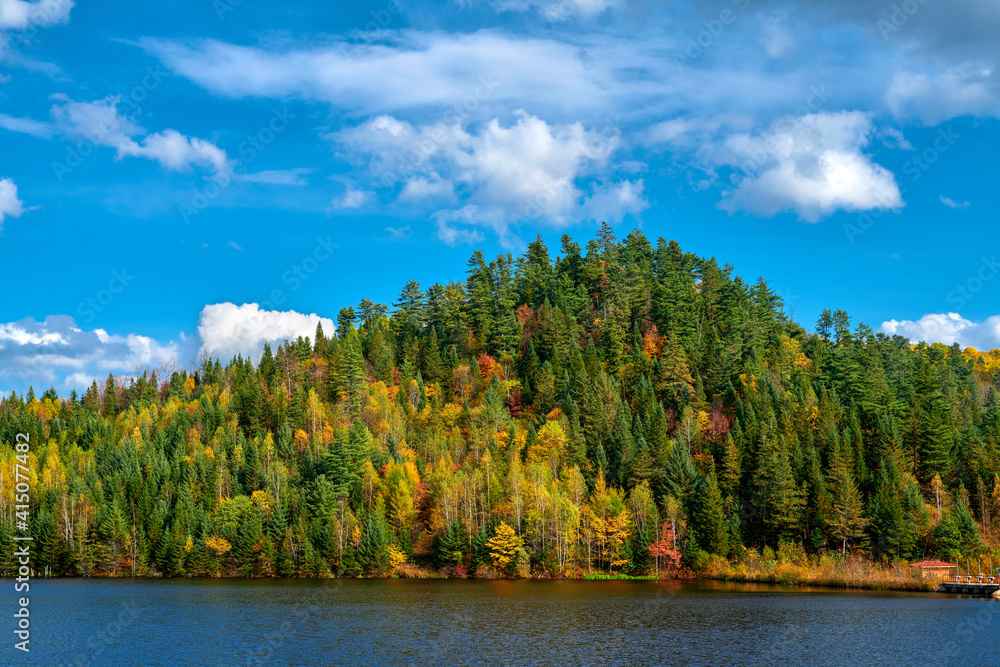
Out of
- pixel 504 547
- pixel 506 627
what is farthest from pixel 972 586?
pixel 504 547

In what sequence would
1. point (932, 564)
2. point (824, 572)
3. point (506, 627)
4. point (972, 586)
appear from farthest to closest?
point (824, 572)
point (932, 564)
point (972, 586)
point (506, 627)

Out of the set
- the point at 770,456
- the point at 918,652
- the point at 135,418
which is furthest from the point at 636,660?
the point at 135,418

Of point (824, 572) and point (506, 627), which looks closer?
point (506, 627)

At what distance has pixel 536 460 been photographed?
129500 mm

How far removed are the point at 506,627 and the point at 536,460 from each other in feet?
216

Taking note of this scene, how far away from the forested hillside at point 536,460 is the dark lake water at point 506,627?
812 inches

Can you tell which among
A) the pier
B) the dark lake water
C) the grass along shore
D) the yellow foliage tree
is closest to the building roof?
the grass along shore

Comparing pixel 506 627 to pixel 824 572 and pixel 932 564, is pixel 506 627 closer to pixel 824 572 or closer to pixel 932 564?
pixel 824 572

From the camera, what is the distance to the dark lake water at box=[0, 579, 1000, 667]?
5241cm

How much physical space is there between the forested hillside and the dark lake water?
812 inches

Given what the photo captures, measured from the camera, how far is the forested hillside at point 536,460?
376 feet

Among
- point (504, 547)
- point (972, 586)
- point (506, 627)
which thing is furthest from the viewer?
point (504, 547)

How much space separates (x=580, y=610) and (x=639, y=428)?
61.2 meters

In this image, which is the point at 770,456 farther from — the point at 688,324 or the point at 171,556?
the point at 171,556
